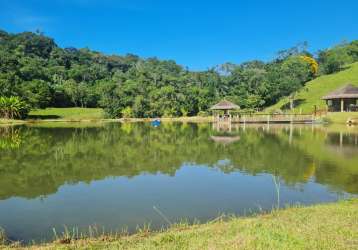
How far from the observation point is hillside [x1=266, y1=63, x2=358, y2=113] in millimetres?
65625

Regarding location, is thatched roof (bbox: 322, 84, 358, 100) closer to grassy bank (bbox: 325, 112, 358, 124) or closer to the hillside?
grassy bank (bbox: 325, 112, 358, 124)

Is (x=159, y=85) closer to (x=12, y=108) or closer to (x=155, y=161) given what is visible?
(x=12, y=108)

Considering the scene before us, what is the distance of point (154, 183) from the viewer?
42.4ft

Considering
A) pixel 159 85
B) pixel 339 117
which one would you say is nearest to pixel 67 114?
pixel 159 85

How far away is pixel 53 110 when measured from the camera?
70.2 meters

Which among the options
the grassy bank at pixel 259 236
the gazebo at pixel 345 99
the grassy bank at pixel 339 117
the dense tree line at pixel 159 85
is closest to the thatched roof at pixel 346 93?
the gazebo at pixel 345 99

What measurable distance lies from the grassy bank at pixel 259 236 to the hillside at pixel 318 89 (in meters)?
58.8

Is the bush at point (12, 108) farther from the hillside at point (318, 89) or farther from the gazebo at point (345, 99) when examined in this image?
the gazebo at point (345, 99)

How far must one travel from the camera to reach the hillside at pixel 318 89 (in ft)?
215

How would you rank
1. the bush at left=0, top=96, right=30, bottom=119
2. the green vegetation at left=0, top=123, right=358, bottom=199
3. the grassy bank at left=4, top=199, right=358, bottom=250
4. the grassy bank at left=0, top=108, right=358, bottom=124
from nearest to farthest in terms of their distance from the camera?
the grassy bank at left=4, top=199, right=358, bottom=250 < the green vegetation at left=0, top=123, right=358, bottom=199 < the bush at left=0, top=96, right=30, bottom=119 < the grassy bank at left=0, top=108, right=358, bottom=124

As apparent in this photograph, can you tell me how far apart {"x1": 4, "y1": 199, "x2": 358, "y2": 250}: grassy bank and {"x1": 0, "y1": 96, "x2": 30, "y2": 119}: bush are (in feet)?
173

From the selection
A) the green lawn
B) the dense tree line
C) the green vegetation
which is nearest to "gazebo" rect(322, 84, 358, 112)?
the dense tree line

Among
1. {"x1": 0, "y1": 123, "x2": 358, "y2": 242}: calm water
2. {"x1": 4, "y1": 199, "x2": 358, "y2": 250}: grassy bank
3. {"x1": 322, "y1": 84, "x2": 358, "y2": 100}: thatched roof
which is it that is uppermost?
{"x1": 322, "y1": 84, "x2": 358, "y2": 100}: thatched roof

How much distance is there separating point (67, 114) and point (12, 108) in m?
14.3
